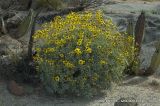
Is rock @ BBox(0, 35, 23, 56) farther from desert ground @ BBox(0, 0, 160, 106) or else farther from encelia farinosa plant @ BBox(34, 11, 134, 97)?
encelia farinosa plant @ BBox(34, 11, 134, 97)

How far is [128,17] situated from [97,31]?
3936 mm

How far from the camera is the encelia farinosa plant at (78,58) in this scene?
735cm

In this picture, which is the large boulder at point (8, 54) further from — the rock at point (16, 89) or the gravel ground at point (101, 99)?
the rock at point (16, 89)

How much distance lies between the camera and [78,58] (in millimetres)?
7371

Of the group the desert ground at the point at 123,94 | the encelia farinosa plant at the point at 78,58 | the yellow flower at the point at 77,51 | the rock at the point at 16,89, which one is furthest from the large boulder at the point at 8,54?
the yellow flower at the point at 77,51

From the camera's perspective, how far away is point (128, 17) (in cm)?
1145

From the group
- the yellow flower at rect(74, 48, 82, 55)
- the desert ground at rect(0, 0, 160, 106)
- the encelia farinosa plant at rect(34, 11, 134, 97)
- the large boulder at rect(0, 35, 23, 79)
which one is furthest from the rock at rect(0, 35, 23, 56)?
the yellow flower at rect(74, 48, 82, 55)

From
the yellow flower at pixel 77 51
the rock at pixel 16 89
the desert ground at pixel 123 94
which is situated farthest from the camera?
the rock at pixel 16 89

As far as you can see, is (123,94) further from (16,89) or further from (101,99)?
(16,89)

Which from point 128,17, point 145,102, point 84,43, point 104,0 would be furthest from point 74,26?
point 104,0

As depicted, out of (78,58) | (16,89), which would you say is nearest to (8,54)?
(16,89)

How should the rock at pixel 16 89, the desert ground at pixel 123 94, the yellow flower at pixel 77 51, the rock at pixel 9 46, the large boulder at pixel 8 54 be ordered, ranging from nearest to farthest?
the yellow flower at pixel 77 51
the desert ground at pixel 123 94
the rock at pixel 16 89
the large boulder at pixel 8 54
the rock at pixel 9 46

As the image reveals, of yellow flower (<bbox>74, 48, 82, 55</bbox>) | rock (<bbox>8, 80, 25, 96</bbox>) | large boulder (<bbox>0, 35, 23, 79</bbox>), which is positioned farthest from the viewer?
large boulder (<bbox>0, 35, 23, 79</bbox>)

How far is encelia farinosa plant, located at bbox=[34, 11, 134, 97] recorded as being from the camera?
7348 millimetres
